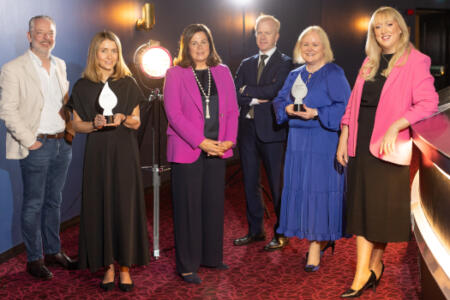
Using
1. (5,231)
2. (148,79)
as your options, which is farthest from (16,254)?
(148,79)

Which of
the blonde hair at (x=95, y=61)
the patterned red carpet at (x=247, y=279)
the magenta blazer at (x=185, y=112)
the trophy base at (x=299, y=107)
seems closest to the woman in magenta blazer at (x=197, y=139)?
the magenta blazer at (x=185, y=112)

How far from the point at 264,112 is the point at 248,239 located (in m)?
1.02

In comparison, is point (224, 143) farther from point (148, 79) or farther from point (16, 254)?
point (16, 254)

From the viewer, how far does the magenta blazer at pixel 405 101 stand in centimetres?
244

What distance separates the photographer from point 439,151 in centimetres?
134

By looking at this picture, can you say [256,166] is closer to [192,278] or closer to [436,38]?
[192,278]

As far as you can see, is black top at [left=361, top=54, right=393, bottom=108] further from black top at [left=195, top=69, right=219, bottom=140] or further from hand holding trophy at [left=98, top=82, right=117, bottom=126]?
hand holding trophy at [left=98, top=82, right=117, bottom=126]

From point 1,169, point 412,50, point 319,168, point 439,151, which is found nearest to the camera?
point 439,151

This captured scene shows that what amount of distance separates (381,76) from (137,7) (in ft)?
12.3

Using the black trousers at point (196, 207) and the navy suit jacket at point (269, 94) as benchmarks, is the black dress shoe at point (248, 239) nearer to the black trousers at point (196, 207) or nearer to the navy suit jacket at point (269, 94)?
the black trousers at point (196, 207)

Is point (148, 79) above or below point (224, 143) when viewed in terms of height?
above

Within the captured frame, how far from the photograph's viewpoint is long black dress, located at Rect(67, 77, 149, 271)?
286 cm

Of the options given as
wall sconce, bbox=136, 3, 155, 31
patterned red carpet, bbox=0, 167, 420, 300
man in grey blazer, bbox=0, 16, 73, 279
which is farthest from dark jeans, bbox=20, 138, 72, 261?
wall sconce, bbox=136, 3, 155, 31

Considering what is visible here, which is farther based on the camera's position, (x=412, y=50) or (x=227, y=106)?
(x=227, y=106)
